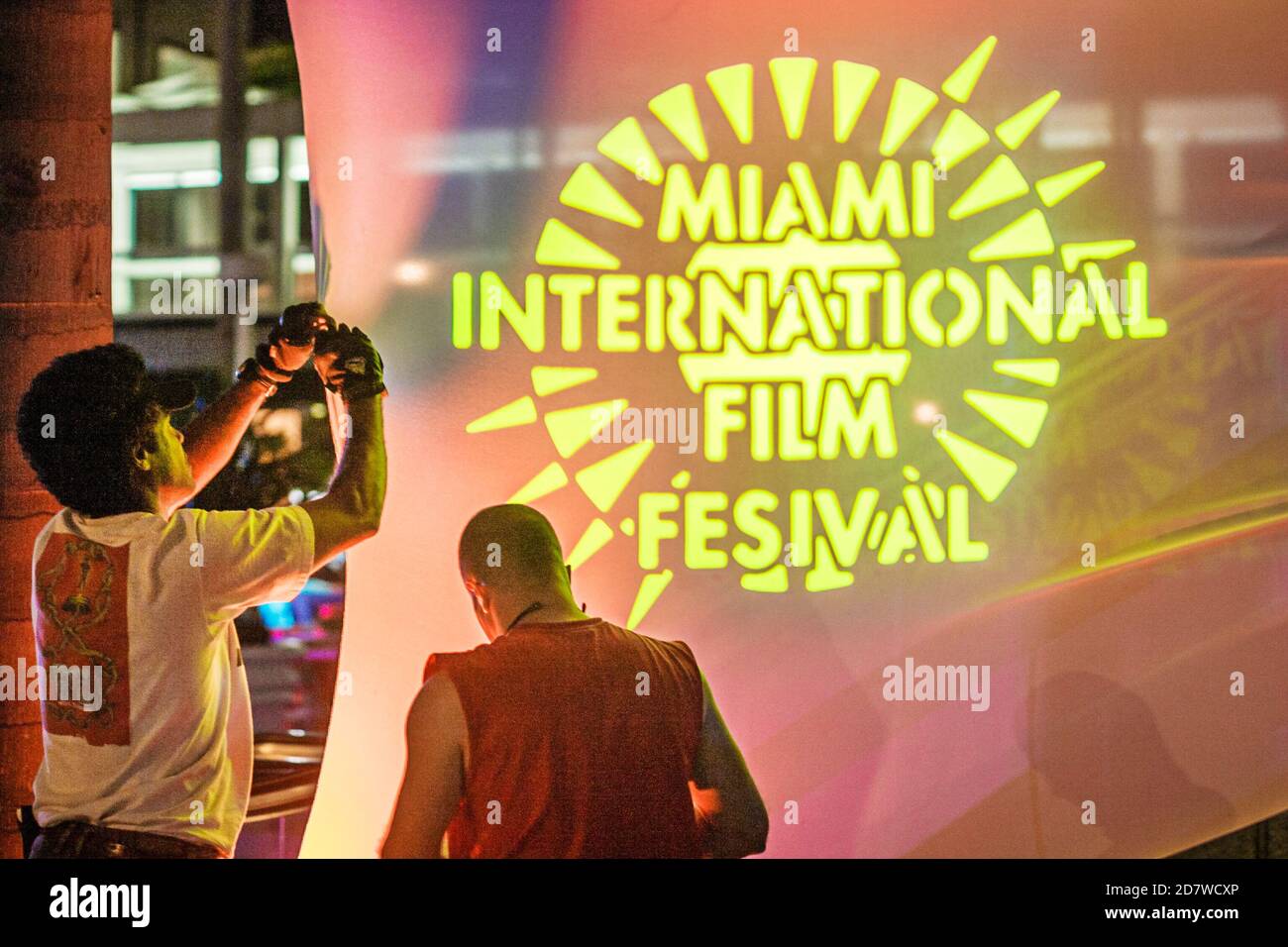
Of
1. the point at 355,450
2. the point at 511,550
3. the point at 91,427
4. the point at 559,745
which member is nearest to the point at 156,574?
the point at 91,427

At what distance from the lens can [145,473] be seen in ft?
10.0

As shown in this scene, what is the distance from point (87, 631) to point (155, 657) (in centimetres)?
19

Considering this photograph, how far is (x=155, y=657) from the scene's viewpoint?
298 centimetres

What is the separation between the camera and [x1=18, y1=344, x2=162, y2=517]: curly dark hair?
305 centimetres

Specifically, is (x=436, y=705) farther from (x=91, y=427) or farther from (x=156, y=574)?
(x=91, y=427)

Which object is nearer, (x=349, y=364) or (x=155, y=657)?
(x=155, y=657)

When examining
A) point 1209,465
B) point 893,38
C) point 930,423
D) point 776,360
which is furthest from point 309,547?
point 1209,465

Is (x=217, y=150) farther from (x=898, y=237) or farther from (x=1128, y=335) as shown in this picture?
(x=1128, y=335)

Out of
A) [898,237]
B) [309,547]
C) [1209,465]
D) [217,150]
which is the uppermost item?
[217,150]

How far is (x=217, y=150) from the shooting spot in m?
3.16

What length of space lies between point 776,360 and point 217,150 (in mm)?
1576
